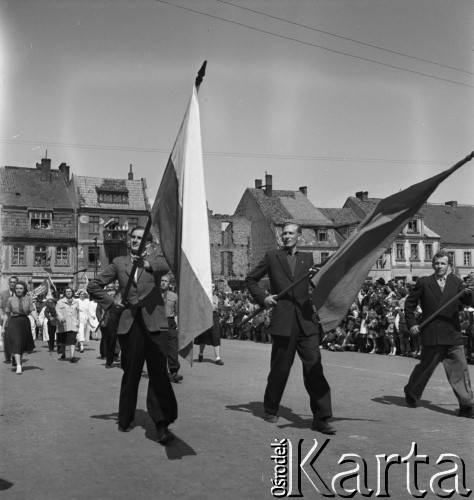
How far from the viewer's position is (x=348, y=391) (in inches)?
367

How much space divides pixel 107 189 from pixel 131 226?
4.43 meters

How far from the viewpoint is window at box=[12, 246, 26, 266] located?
55.8m

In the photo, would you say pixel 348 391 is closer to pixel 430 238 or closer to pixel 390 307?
pixel 390 307

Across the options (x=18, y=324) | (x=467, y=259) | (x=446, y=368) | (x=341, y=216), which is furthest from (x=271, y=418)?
(x=467, y=259)

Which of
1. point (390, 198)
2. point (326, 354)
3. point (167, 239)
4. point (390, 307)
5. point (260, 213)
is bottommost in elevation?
point (326, 354)

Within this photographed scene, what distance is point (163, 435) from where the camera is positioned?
19.3 ft

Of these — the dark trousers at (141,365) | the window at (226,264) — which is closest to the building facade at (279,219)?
the window at (226,264)

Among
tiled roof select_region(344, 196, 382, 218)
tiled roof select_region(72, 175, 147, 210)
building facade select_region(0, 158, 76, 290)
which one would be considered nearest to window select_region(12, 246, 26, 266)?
building facade select_region(0, 158, 76, 290)

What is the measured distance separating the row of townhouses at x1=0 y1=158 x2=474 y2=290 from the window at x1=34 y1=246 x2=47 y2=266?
9 centimetres

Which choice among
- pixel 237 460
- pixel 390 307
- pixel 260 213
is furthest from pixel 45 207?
pixel 237 460

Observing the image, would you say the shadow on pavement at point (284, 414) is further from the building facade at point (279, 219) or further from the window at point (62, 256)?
Answer: the building facade at point (279, 219)

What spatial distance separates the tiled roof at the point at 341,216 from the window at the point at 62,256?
87.0 ft

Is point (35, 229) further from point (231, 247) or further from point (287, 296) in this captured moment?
point (287, 296)

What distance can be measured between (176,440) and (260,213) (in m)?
57.4
